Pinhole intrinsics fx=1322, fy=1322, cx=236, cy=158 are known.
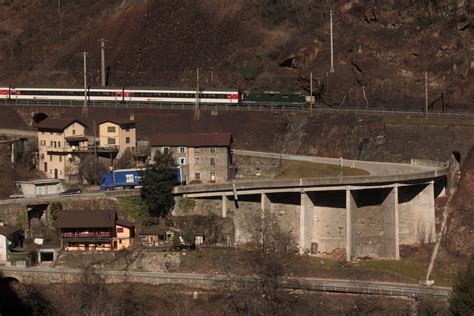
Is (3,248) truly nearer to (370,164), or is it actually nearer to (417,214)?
(370,164)

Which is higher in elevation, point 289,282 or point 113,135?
point 113,135

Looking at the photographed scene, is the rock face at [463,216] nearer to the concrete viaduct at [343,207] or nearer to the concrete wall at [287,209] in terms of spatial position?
the concrete viaduct at [343,207]

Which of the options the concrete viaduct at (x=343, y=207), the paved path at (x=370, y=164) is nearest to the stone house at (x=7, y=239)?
the concrete viaduct at (x=343, y=207)

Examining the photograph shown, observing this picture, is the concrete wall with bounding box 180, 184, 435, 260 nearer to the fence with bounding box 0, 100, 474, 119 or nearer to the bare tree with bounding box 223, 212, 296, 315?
the bare tree with bounding box 223, 212, 296, 315

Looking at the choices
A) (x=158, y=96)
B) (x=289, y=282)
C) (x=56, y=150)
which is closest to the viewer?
(x=289, y=282)

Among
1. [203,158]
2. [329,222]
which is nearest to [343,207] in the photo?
[329,222]

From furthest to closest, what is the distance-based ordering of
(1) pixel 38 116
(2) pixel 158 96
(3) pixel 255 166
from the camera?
(1) pixel 38 116
(2) pixel 158 96
(3) pixel 255 166

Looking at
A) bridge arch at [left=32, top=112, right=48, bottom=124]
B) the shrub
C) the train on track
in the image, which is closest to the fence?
the train on track
